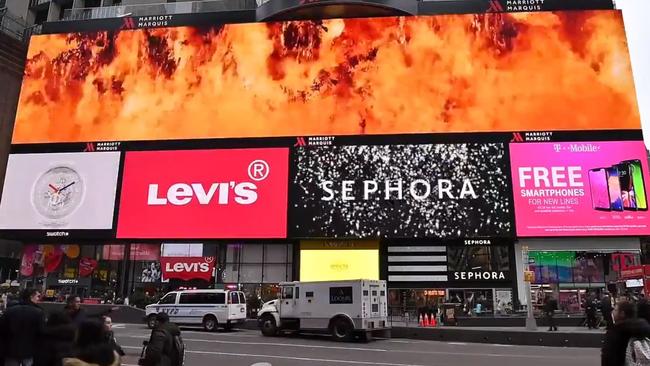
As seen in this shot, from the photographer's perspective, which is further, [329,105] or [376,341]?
[329,105]

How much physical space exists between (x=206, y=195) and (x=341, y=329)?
17.3m

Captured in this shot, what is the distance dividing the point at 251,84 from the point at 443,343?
77.4ft

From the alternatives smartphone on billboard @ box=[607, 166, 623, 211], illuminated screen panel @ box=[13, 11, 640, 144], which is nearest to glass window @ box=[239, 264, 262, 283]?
illuminated screen panel @ box=[13, 11, 640, 144]

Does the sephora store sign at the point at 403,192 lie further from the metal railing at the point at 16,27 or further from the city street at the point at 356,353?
the metal railing at the point at 16,27

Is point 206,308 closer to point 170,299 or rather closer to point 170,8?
point 170,299

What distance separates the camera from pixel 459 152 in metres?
33.6

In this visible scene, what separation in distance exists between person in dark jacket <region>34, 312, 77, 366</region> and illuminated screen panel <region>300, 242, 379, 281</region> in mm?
27318

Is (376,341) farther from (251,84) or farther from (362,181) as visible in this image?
(251,84)

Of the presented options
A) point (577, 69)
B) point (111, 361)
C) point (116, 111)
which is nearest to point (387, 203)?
point (577, 69)

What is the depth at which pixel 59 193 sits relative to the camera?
3638 cm

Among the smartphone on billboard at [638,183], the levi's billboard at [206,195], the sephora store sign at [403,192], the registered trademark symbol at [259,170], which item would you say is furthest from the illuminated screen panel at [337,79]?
the smartphone on billboard at [638,183]

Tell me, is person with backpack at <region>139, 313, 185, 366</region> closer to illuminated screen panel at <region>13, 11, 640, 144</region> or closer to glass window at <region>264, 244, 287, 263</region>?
illuminated screen panel at <region>13, 11, 640, 144</region>

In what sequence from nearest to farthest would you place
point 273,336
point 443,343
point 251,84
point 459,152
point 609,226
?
point 443,343
point 273,336
point 609,226
point 459,152
point 251,84

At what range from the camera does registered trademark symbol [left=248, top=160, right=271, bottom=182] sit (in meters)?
34.8
